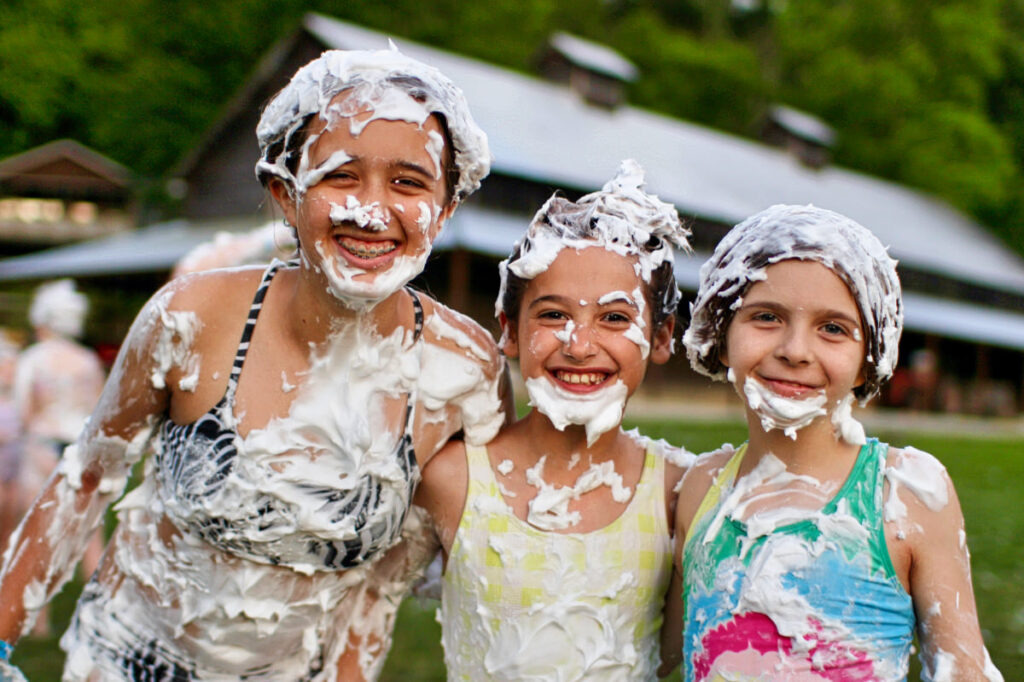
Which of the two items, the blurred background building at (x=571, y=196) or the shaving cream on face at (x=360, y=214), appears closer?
the shaving cream on face at (x=360, y=214)

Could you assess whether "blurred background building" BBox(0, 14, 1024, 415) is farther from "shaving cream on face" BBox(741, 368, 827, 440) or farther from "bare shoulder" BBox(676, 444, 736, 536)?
"shaving cream on face" BBox(741, 368, 827, 440)

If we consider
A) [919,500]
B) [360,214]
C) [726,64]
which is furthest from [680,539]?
[726,64]

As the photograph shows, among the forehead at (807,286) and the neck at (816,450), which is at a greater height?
the forehead at (807,286)

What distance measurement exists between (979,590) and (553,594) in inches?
177

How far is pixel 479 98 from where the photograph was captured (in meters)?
18.3

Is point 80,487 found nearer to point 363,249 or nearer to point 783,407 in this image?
point 363,249

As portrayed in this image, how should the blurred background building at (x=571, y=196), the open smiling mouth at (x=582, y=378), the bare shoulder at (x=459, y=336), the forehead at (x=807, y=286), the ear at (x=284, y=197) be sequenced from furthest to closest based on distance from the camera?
1. the blurred background building at (x=571, y=196)
2. the bare shoulder at (x=459, y=336)
3. the open smiling mouth at (x=582, y=378)
4. the ear at (x=284, y=197)
5. the forehead at (x=807, y=286)

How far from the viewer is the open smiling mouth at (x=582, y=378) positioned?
2.36 metres

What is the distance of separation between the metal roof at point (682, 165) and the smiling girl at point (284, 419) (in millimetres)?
11426

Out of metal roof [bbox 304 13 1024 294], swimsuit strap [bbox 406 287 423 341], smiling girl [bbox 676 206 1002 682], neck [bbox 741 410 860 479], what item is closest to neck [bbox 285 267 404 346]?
swimsuit strap [bbox 406 287 423 341]

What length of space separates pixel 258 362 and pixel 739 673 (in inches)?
50.2

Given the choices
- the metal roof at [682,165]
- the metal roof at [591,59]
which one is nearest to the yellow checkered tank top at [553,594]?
the metal roof at [682,165]

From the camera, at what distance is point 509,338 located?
255cm

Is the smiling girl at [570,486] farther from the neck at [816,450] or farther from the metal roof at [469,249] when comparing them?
the metal roof at [469,249]
